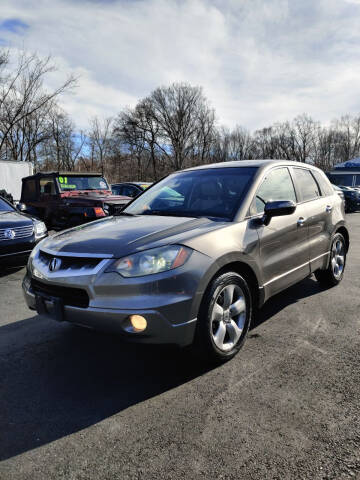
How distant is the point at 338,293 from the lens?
448cm

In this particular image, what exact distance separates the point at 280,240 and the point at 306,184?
3.98 ft

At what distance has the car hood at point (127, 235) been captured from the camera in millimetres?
2518

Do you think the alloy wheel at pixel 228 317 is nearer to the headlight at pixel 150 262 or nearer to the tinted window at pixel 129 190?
the headlight at pixel 150 262

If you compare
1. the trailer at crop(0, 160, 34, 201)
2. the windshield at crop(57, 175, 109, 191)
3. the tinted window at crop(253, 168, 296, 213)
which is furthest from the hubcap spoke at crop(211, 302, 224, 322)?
the trailer at crop(0, 160, 34, 201)

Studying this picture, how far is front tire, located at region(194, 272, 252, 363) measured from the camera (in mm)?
2533

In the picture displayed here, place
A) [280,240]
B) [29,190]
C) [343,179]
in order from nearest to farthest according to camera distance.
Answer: [280,240] → [29,190] → [343,179]

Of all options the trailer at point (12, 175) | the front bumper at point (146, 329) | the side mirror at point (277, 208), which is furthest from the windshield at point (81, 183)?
the trailer at point (12, 175)

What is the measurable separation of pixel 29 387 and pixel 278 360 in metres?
1.94

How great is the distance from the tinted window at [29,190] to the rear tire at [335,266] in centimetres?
801

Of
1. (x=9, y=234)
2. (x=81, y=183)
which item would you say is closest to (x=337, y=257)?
(x=9, y=234)

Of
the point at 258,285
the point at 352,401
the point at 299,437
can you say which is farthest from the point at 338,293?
the point at 299,437

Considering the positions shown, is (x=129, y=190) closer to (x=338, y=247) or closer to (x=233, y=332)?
(x=338, y=247)

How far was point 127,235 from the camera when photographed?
2.71 meters

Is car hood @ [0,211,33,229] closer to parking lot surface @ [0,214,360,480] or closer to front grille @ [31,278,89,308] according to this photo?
parking lot surface @ [0,214,360,480]
